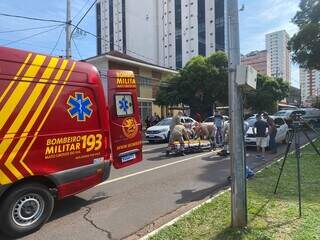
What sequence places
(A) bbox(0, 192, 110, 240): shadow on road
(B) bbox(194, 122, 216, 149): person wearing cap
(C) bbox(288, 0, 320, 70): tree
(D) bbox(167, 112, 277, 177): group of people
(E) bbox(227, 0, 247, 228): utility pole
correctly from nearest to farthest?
1. (E) bbox(227, 0, 247, 228): utility pole
2. (A) bbox(0, 192, 110, 240): shadow on road
3. (D) bbox(167, 112, 277, 177): group of people
4. (B) bbox(194, 122, 216, 149): person wearing cap
5. (C) bbox(288, 0, 320, 70): tree

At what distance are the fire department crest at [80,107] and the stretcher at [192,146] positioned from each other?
808cm

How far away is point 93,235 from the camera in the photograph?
5.74 metres

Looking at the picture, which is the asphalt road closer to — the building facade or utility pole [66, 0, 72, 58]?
utility pole [66, 0, 72, 58]

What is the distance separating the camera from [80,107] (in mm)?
6660

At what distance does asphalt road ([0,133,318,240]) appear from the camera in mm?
5949

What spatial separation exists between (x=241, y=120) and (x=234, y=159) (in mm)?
555

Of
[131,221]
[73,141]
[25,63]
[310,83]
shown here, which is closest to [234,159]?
[131,221]

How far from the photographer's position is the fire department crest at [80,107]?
21.3ft

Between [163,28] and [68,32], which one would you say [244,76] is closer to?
[68,32]

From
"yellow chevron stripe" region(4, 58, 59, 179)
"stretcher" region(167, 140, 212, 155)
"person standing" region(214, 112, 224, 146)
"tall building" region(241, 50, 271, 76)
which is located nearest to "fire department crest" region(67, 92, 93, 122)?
"yellow chevron stripe" region(4, 58, 59, 179)

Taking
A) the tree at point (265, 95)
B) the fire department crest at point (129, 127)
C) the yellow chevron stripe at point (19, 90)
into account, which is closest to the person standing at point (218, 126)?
the fire department crest at point (129, 127)

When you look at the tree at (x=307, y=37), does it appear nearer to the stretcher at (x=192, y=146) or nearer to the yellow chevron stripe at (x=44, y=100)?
the stretcher at (x=192, y=146)

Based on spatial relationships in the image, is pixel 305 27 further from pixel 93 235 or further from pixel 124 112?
pixel 93 235

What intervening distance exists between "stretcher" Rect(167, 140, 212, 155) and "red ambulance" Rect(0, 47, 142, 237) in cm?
727
